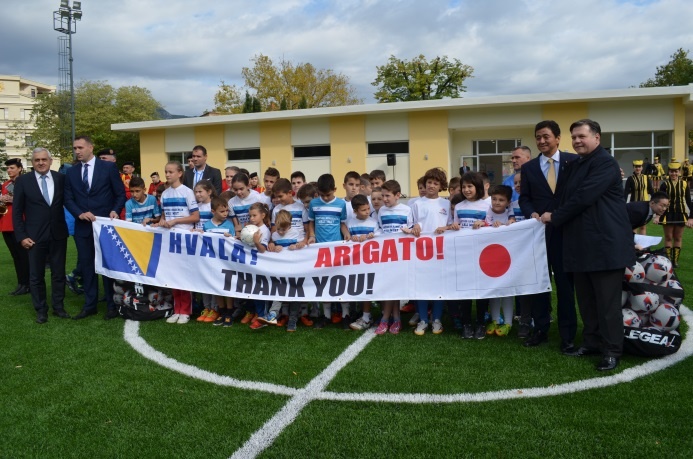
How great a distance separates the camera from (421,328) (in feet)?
18.7

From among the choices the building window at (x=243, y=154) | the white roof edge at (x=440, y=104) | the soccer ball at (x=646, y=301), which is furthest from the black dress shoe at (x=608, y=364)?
the building window at (x=243, y=154)

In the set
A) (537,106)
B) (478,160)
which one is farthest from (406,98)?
(537,106)

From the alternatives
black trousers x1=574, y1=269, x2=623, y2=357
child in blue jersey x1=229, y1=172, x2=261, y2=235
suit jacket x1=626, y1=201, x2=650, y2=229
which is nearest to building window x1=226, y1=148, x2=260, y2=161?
child in blue jersey x1=229, y1=172, x2=261, y2=235

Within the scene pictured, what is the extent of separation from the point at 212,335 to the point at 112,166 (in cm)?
280

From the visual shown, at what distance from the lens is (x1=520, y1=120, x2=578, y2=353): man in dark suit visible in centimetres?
494

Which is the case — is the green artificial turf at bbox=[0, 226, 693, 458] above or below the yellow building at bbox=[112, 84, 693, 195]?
below

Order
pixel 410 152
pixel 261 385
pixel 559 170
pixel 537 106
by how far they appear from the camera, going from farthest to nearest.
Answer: pixel 410 152
pixel 537 106
pixel 559 170
pixel 261 385

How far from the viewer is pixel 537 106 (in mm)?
23219

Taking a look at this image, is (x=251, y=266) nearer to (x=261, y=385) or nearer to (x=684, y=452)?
(x=261, y=385)

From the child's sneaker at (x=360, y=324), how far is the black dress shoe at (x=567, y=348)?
81.5 inches

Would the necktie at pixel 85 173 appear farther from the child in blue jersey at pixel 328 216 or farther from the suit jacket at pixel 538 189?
the suit jacket at pixel 538 189

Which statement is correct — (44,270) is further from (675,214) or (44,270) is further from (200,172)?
(675,214)

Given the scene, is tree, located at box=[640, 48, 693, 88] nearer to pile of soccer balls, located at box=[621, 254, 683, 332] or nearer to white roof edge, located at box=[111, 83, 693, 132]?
white roof edge, located at box=[111, 83, 693, 132]

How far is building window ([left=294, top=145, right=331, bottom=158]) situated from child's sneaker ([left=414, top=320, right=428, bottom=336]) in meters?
21.6
